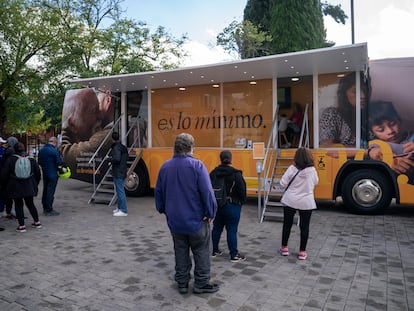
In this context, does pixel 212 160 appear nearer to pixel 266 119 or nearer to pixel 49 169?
pixel 266 119

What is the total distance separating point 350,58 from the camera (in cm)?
740

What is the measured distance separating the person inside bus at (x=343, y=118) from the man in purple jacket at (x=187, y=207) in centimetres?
558

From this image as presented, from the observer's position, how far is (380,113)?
7.90 m

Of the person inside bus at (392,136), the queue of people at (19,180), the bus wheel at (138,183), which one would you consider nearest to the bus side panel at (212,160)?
the bus wheel at (138,183)

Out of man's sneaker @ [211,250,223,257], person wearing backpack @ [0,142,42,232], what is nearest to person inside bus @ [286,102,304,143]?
man's sneaker @ [211,250,223,257]

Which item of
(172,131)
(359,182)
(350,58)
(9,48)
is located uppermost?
(9,48)

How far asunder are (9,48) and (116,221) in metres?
12.3

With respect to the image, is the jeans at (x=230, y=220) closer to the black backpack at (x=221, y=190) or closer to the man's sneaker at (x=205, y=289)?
the black backpack at (x=221, y=190)

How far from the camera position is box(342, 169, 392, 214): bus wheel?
7.80 metres

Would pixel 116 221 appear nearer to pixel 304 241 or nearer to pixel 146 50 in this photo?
pixel 304 241

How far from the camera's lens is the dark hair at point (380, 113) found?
7.75 metres

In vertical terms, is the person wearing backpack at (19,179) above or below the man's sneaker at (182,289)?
above

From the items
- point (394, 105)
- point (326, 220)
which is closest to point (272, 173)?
point (326, 220)

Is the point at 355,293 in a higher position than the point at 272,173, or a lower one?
lower
